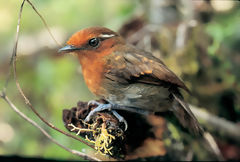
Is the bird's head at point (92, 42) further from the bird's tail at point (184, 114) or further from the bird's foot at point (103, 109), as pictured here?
the bird's tail at point (184, 114)

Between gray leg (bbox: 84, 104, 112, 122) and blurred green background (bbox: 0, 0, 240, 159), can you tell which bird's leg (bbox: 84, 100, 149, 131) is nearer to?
gray leg (bbox: 84, 104, 112, 122)

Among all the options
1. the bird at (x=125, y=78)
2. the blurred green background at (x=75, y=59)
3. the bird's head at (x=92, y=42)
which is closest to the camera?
the bird's head at (x=92, y=42)

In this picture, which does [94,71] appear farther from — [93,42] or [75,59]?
[75,59]

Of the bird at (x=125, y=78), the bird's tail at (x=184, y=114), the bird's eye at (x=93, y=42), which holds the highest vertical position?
the bird's eye at (x=93, y=42)

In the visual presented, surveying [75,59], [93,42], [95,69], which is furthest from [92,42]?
[75,59]

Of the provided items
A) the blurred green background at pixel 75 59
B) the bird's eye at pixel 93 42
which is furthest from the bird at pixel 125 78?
the blurred green background at pixel 75 59

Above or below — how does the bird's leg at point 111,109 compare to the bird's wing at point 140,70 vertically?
below

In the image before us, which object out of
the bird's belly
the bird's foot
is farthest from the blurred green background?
the bird's belly
